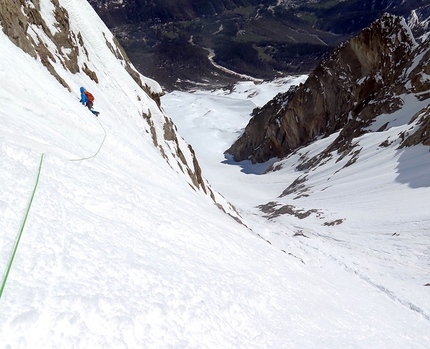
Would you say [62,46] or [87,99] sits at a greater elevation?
[62,46]

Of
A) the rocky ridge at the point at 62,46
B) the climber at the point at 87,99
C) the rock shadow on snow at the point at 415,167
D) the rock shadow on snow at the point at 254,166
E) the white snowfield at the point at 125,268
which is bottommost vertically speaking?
the rock shadow on snow at the point at 254,166

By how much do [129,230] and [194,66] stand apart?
158 metres

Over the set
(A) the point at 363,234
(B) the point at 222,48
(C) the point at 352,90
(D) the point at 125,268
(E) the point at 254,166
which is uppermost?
(B) the point at 222,48

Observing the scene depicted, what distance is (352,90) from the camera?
48844 mm

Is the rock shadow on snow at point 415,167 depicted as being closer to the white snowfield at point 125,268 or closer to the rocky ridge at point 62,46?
the white snowfield at point 125,268

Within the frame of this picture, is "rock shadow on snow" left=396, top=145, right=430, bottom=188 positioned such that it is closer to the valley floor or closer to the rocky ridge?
the valley floor

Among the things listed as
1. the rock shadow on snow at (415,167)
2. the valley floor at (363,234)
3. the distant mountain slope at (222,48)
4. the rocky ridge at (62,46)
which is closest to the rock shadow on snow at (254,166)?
the valley floor at (363,234)

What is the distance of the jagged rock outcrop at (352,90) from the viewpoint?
3988 centimetres

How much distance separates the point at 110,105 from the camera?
1535 centimetres

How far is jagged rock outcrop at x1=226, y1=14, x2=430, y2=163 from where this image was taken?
39.9m

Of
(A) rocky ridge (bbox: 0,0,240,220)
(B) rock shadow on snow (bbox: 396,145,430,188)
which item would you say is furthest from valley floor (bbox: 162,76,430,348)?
(A) rocky ridge (bbox: 0,0,240,220)

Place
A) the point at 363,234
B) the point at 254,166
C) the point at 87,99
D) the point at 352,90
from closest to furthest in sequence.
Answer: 1. the point at 87,99
2. the point at 363,234
3. the point at 352,90
4. the point at 254,166

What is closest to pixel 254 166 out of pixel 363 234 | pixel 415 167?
pixel 415 167

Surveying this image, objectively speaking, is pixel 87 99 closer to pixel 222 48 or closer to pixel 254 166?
pixel 254 166
